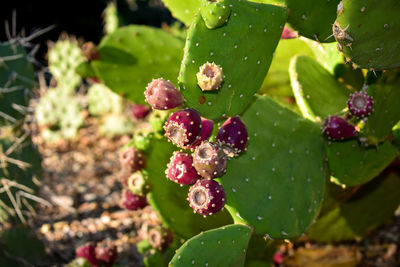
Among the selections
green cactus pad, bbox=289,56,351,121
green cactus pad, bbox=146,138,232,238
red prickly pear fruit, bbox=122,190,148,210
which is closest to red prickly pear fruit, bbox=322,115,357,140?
green cactus pad, bbox=289,56,351,121

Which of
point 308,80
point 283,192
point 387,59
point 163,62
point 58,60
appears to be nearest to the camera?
point 387,59

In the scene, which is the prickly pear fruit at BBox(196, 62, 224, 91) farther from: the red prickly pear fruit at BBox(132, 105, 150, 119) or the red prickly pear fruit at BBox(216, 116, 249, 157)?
the red prickly pear fruit at BBox(132, 105, 150, 119)

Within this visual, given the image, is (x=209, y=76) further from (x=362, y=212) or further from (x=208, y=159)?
(x=362, y=212)

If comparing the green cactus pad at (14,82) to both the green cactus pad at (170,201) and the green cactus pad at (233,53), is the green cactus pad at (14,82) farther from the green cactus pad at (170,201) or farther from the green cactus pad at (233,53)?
the green cactus pad at (233,53)

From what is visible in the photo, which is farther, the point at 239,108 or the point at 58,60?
the point at 58,60

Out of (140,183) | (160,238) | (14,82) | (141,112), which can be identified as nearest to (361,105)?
(140,183)

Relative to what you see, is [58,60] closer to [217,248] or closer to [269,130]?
[269,130]

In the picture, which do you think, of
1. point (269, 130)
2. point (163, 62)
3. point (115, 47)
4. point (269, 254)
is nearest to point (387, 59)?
point (269, 130)
